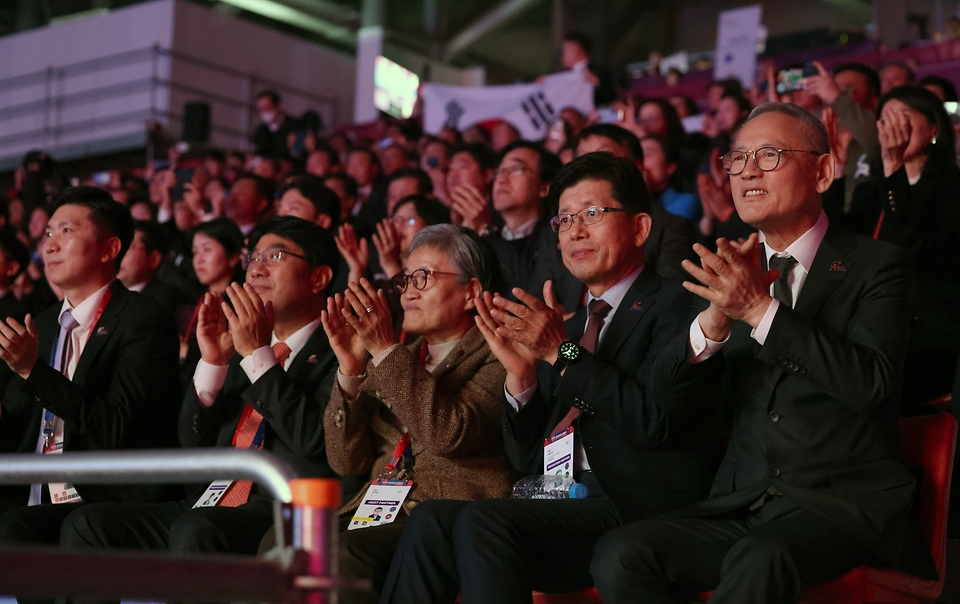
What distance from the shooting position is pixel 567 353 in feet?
7.70

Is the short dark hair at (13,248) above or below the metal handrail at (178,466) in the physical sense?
above

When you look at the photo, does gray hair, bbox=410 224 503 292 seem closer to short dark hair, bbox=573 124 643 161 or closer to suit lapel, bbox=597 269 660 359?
suit lapel, bbox=597 269 660 359

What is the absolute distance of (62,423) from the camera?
3.21 m

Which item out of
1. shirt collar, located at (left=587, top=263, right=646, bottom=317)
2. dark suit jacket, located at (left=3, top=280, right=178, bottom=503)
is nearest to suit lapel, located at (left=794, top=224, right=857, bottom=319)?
shirt collar, located at (left=587, top=263, right=646, bottom=317)

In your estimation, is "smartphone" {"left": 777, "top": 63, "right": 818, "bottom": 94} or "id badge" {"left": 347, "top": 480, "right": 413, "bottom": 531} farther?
"smartphone" {"left": 777, "top": 63, "right": 818, "bottom": 94}

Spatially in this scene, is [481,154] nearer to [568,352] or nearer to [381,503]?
[381,503]

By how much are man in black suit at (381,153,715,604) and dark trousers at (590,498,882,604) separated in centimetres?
17

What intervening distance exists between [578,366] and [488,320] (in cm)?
24

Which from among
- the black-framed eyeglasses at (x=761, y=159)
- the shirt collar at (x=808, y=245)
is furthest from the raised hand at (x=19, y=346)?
the shirt collar at (x=808, y=245)

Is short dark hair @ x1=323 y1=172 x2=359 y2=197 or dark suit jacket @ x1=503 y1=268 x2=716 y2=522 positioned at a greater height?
short dark hair @ x1=323 y1=172 x2=359 y2=197

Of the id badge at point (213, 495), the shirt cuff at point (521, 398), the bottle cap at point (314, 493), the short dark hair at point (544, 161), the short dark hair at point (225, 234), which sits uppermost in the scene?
the short dark hair at point (544, 161)

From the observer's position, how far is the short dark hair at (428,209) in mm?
4195

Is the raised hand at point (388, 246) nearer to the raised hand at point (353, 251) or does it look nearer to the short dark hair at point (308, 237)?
the raised hand at point (353, 251)

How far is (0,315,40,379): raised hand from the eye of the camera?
299 centimetres
